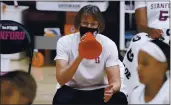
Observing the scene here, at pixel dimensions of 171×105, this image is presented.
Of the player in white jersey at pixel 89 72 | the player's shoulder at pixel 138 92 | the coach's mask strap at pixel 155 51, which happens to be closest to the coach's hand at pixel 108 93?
the player in white jersey at pixel 89 72

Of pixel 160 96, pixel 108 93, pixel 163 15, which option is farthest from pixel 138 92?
pixel 163 15

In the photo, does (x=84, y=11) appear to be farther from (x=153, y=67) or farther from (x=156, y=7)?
A: (x=153, y=67)

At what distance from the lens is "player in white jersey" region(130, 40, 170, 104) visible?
0.53m

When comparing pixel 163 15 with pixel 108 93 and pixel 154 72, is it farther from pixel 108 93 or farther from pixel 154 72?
pixel 154 72

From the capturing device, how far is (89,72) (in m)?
0.87

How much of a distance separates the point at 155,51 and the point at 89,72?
0.34 metres

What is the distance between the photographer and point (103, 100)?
2.65ft

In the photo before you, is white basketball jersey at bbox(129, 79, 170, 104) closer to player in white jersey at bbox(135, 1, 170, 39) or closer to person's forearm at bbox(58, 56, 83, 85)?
person's forearm at bbox(58, 56, 83, 85)

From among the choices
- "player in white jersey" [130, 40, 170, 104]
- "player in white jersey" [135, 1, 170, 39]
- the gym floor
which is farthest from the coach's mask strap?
"player in white jersey" [135, 1, 170, 39]

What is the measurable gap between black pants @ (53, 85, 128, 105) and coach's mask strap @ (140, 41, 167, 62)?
0.26 m

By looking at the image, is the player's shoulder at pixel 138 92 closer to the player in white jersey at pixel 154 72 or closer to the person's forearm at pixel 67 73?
the player in white jersey at pixel 154 72

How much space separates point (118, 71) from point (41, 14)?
4.65 ft

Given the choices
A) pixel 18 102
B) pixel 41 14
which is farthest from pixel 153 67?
pixel 41 14

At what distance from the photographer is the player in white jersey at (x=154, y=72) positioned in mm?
533
